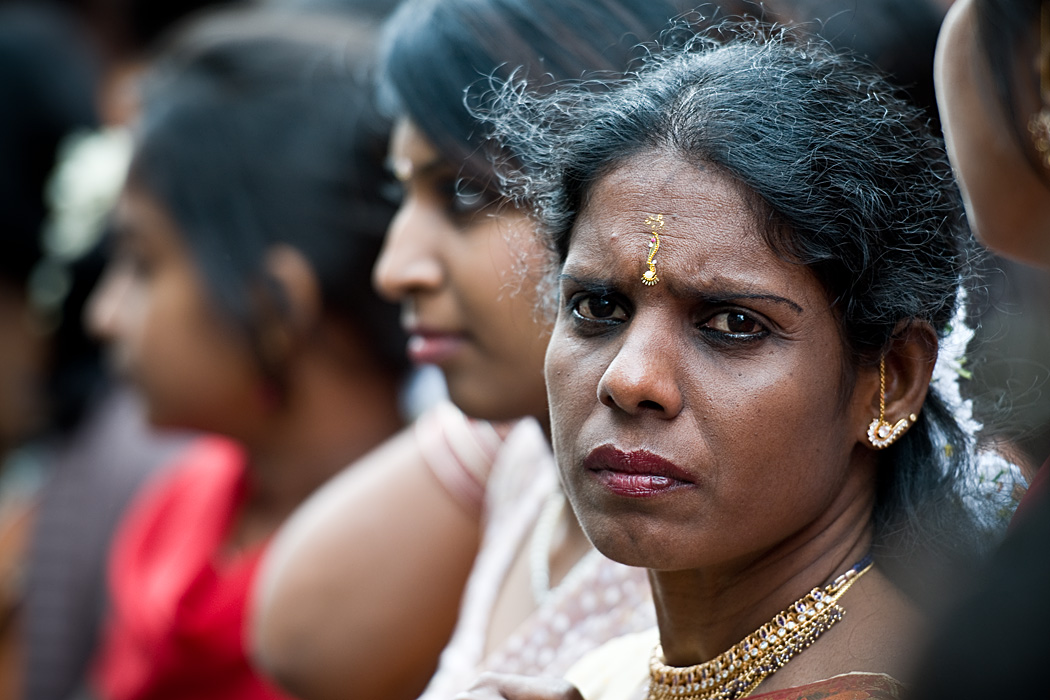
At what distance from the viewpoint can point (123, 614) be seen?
3496 millimetres

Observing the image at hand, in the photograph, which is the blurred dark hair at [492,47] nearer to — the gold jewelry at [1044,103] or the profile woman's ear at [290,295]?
the gold jewelry at [1044,103]

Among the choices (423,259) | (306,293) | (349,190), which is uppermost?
(423,259)

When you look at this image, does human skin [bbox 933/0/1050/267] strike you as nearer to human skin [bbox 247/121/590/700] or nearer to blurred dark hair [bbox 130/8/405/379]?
human skin [bbox 247/121/590/700]

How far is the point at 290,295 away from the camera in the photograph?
3.30 m

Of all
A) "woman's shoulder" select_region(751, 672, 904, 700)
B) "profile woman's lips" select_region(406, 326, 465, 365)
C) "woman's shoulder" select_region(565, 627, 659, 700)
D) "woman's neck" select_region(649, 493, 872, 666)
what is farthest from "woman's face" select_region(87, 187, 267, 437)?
"woman's shoulder" select_region(751, 672, 904, 700)

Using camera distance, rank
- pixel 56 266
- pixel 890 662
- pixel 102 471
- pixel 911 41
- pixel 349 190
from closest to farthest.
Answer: pixel 890 662
pixel 911 41
pixel 349 190
pixel 102 471
pixel 56 266

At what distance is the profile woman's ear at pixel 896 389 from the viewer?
1543 mm

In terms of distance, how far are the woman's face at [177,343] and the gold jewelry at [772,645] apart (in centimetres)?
205

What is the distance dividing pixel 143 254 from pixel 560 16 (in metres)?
1.72

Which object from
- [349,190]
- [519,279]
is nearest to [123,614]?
[349,190]

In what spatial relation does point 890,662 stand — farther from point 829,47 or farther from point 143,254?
point 143,254

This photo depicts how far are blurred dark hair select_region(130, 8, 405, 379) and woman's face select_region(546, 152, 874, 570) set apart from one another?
179 centimetres

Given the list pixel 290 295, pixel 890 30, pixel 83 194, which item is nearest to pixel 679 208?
pixel 890 30

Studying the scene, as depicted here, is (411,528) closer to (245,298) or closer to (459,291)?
(459,291)
